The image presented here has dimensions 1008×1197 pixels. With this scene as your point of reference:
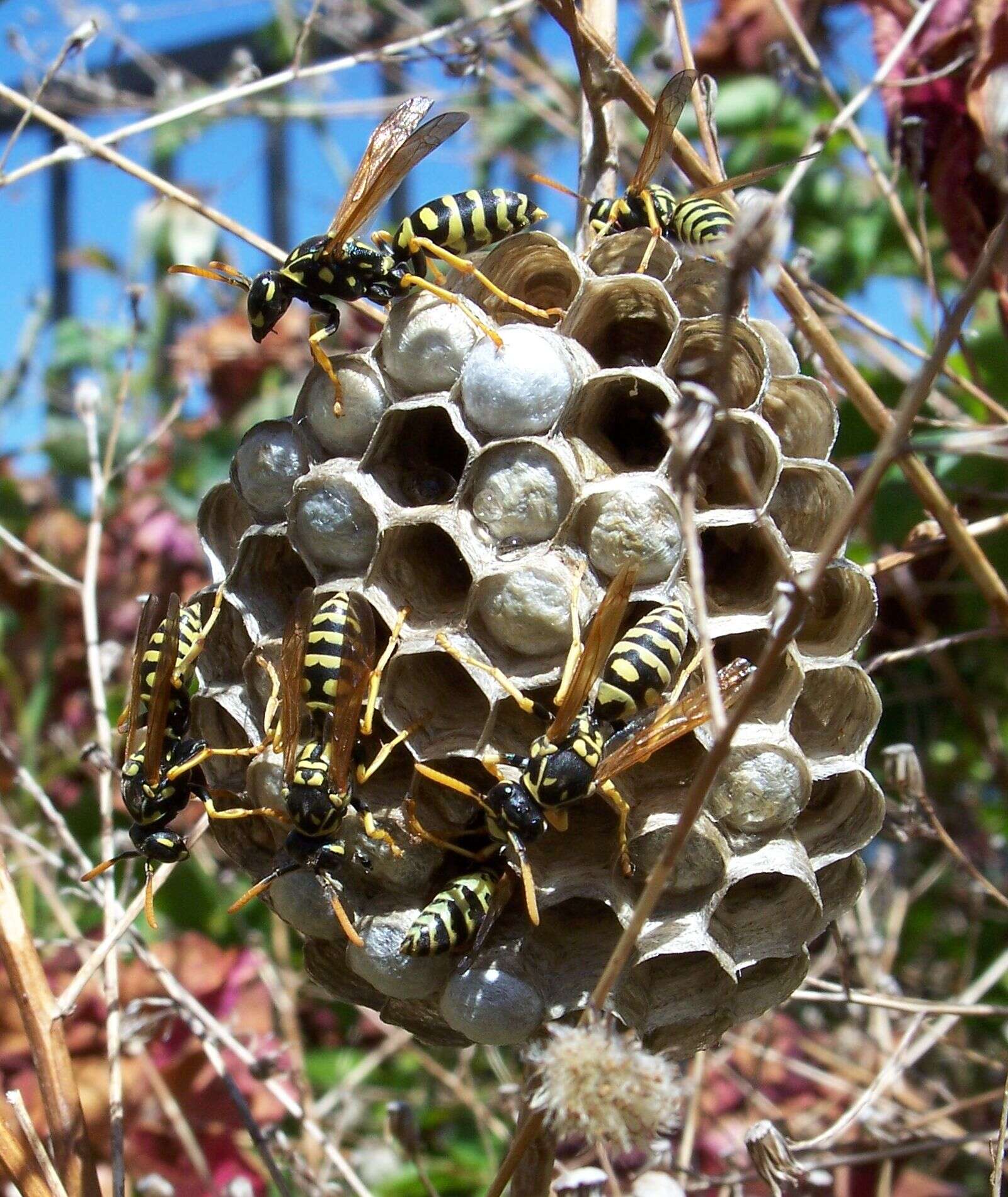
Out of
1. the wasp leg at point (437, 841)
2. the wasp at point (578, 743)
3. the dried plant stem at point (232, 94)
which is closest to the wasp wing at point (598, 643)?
the wasp at point (578, 743)

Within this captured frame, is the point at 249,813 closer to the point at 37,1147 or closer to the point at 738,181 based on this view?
the point at 37,1147

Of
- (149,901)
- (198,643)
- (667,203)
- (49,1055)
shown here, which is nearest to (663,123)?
(667,203)

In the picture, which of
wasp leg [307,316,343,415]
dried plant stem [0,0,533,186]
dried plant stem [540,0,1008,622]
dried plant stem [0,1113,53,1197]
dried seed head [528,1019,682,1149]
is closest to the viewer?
dried seed head [528,1019,682,1149]

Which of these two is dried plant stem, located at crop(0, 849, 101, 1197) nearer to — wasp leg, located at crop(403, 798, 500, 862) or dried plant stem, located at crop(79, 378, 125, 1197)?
dried plant stem, located at crop(79, 378, 125, 1197)

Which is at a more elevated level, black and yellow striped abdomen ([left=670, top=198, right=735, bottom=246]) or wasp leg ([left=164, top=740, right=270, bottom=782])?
black and yellow striped abdomen ([left=670, top=198, right=735, bottom=246])

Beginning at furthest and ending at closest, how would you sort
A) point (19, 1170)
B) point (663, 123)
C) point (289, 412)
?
1. point (289, 412)
2. point (663, 123)
3. point (19, 1170)

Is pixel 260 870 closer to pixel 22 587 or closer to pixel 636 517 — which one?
pixel 636 517

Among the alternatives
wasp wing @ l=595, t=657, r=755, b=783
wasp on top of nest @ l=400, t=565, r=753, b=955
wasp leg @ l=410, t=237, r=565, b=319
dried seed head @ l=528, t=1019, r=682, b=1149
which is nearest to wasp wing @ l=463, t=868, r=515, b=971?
wasp on top of nest @ l=400, t=565, r=753, b=955

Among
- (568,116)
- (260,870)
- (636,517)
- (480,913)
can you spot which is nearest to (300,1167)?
(260,870)
